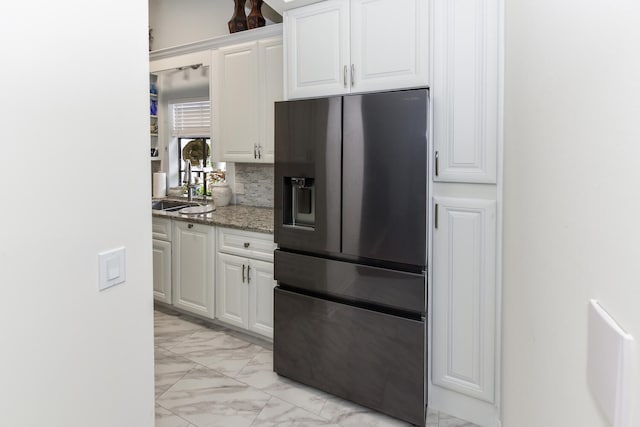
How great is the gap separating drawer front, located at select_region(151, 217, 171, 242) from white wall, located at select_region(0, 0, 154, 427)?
89.3 inches

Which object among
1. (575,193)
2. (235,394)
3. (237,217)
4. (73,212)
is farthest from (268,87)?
(575,193)

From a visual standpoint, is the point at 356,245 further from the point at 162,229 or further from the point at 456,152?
the point at 162,229

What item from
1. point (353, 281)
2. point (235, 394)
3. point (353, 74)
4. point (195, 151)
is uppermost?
point (353, 74)

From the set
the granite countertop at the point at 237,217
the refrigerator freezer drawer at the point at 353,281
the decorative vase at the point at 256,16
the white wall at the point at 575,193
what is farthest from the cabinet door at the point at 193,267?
the white wall at the point at 575,193

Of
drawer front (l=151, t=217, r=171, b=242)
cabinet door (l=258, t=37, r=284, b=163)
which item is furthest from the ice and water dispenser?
drawer front (l=151, t=217, r=171, b=242)

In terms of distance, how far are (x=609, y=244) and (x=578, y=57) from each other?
0.94 feet

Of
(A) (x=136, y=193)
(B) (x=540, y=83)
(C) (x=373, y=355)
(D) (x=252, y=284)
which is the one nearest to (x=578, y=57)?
(B) (x=540, y=83)

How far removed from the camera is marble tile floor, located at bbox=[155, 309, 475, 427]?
6.94ft

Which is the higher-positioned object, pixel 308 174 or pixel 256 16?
pixel 256 16

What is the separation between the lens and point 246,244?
2.92 m

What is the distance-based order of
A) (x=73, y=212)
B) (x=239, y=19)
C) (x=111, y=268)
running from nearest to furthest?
(x=73, y=212)
(x=111, y=268)
(x=239, y=19)

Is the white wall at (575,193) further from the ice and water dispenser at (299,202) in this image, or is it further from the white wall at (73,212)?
the ice and water dispenser at (299,202)

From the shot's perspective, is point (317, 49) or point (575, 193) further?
point (317, 49)

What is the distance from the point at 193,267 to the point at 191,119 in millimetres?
1672
